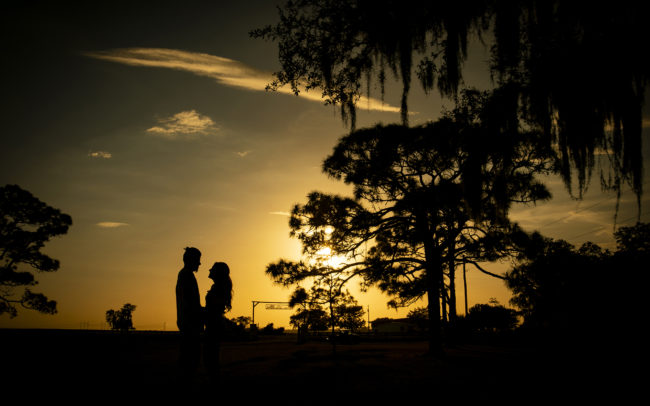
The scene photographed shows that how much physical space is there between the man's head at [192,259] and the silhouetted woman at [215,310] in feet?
0.91

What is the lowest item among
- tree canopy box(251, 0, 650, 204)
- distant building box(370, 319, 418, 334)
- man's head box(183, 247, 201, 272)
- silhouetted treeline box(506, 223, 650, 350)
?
distant building box(370, 319, 418, 334)

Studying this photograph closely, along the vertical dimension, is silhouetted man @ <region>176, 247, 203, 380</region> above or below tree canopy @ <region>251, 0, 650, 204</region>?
below

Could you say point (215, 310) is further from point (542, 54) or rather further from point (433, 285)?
point (433, 285)

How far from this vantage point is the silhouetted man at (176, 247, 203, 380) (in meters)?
4.22

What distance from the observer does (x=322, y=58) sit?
5.75 m

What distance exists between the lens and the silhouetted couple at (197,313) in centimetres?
423

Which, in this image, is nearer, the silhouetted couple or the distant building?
the silhouetted couple

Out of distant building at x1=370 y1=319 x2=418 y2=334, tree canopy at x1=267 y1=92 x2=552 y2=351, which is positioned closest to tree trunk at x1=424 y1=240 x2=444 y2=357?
tree canopy at x1=267 y1=92 x2=552 y2=351

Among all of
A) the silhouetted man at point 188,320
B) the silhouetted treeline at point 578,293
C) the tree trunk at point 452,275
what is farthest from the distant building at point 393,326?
the silhouetted man at point 188,320

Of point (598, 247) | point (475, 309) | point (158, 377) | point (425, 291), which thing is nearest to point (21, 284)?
point (158, 377)

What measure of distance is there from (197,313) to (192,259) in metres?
0.64

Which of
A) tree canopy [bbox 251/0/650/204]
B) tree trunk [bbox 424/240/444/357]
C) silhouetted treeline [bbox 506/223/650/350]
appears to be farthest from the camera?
tree trunk [bbox 424/240/444/357]

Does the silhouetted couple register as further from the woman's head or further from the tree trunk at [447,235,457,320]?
the tree trunk at [447,235,457,320]

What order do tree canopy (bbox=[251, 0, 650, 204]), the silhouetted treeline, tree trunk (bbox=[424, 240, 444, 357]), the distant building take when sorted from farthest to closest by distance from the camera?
1. the distant building
2. tree trunk (bbox=[424, 240, 444, 357])
3. the silhouetted treeline
4. tree canopy (bbox=[251, 0, 650, 204])
